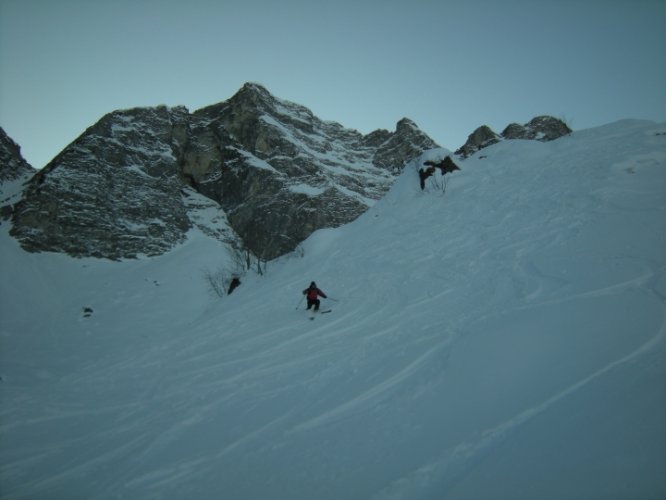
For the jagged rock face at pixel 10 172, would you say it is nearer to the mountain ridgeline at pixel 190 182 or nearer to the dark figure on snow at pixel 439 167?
the mountain ridgeline at pixel 190 182

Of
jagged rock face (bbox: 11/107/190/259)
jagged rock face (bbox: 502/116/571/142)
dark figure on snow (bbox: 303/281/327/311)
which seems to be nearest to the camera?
dark figure on snow (bbox: 303/281/327/311)

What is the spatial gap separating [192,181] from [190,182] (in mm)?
378

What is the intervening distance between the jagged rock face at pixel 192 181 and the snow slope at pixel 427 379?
32758 millimetres

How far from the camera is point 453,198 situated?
53.2 ft

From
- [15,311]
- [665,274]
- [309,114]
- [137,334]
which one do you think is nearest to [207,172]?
[309,114]

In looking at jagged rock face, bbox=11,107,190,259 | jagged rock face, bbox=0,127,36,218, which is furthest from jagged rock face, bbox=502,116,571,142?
jagged rock face, bbox=0,127,36,218

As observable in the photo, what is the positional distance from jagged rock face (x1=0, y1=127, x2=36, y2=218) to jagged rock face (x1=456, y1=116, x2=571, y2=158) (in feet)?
265

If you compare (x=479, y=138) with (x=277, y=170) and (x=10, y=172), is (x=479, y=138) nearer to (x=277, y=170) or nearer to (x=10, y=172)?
(x=277, y=170)

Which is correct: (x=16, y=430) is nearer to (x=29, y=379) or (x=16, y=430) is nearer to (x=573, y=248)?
(x=29, y=379)

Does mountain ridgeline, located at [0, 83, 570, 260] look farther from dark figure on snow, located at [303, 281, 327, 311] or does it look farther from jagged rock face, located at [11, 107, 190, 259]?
dark figure on snow, located at [303, 281, 327, 311]

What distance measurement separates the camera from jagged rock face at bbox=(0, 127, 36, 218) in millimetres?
44344

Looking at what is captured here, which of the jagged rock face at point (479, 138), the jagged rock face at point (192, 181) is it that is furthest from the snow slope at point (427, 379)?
the jagged rock face at point (479, 138)

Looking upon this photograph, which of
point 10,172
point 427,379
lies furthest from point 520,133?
point 10,172

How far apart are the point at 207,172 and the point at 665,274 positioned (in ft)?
204
